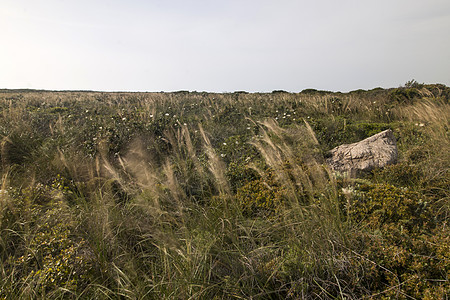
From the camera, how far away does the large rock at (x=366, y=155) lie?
4285mm

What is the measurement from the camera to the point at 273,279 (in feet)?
6.96

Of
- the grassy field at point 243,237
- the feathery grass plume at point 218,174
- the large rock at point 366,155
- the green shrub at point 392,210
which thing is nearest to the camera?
the grassy field at point 243,237

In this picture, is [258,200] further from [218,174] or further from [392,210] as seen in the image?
[392,210]

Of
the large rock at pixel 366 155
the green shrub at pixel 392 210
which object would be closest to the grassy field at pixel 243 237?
the green shrub at pixel 392 210

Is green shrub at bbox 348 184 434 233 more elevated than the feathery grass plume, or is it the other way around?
the feathery grass plume

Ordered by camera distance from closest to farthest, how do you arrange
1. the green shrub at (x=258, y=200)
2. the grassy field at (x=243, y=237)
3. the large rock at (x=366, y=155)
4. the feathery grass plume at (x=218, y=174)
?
the grassy field at (x=243, y=237), the feathery grass plume at (x=218, y=174), the green shrub at (x=258, y=200), the large rock at (x=366, y=155)

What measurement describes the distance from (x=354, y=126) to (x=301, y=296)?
5562mm

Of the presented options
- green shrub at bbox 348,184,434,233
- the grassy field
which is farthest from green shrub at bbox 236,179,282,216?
green shrub at bbox 348,184,434,233

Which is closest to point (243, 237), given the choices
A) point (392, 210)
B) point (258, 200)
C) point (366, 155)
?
point (258, 200)

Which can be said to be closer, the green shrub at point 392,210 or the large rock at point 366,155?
the green shrub at point 392,210

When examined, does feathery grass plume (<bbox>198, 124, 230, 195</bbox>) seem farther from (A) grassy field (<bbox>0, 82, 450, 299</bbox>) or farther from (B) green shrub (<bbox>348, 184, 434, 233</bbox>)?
(B) green shrub (<bbox>348, 184, 434, 233</bbox>)

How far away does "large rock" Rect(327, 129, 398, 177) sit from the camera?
429cm

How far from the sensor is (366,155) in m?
4.44

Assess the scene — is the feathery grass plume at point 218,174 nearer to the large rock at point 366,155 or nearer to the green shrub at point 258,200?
the green shrub at point 258,200
